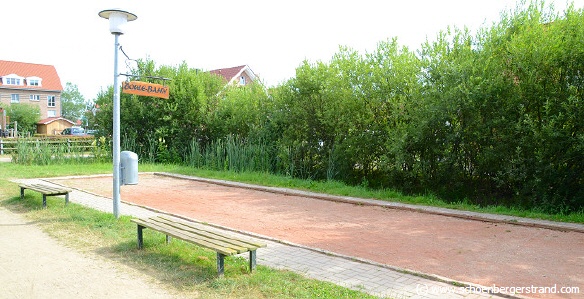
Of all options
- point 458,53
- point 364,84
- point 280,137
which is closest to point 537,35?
point 458,53

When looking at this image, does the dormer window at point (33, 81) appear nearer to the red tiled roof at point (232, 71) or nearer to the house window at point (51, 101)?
the house window at point (51, 101)

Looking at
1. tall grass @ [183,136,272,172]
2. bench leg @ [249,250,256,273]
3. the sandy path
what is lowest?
the sandy path

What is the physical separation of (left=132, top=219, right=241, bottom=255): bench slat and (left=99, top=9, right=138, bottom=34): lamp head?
311cm

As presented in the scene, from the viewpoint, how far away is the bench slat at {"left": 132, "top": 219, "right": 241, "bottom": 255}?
4589 mm

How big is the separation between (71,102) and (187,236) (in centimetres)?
11176

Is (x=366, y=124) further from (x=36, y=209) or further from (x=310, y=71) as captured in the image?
(x=36, y=209)

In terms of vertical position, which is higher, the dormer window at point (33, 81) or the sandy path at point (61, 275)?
the dormer window at point (33, 81)

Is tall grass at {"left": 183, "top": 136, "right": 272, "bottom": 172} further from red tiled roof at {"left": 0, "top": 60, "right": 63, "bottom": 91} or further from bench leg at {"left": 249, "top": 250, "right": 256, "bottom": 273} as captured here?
red tiled roof at {"left": 0, "top": 60, "right": 63, "bottom": 91}

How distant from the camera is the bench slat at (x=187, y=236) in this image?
181 inches

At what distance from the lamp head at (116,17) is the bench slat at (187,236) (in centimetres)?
311

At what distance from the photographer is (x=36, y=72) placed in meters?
63.6

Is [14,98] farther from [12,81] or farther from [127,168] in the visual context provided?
[127,168]

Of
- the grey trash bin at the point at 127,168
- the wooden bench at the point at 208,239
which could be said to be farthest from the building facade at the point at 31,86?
the wooden bench at the point at 208,239

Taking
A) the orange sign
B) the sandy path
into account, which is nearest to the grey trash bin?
the orange sign
